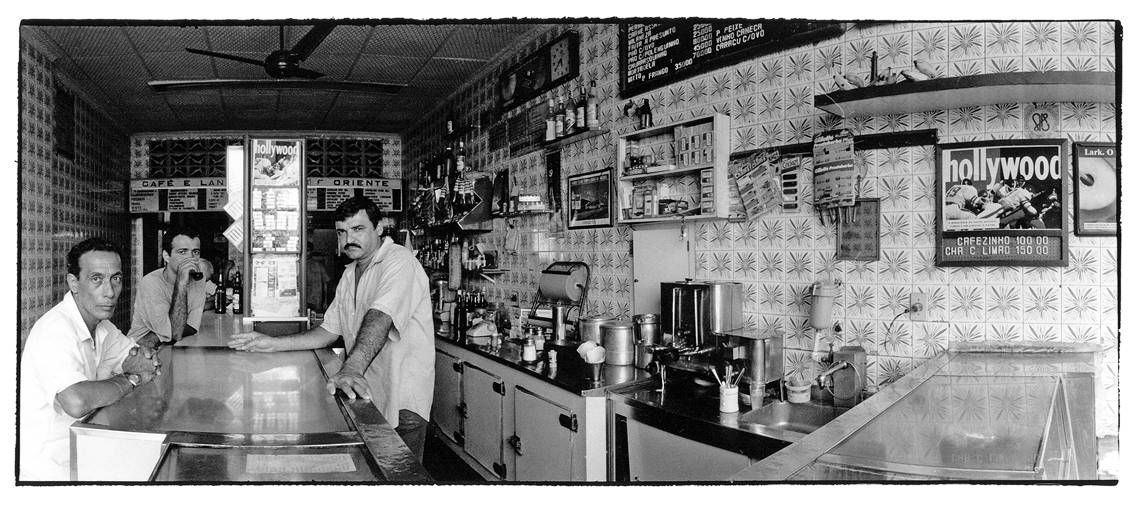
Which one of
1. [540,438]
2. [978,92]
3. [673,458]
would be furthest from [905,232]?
[540,438]

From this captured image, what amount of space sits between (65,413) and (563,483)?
1.68 m

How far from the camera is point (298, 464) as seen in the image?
176 cm

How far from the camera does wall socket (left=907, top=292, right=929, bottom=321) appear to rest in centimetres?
264

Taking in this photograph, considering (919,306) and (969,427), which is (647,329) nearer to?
(919,306)

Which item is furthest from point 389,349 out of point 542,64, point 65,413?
point 542,64

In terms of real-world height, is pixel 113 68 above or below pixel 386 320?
above

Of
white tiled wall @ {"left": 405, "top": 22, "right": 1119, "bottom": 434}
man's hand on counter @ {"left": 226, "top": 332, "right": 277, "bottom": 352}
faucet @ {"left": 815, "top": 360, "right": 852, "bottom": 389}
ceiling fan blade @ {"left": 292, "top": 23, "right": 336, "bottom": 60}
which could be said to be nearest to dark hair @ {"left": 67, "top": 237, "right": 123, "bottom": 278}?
man's hand on counter @ {"left": 226, "top": 332, "right": 277, "bottom": 352}

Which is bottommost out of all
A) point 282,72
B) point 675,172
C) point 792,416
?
point 792,416

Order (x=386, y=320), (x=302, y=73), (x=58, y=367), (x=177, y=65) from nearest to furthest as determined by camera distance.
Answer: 1. (x=58, y=367)
2. (x=386, y=320)
3. (x=302, y=73)
4. (x=177, y=65)

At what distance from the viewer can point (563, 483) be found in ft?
8.89

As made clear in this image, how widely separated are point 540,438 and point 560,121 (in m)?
1.95

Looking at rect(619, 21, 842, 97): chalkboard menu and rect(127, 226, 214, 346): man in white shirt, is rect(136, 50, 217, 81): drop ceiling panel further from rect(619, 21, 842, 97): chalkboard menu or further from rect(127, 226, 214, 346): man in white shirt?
rect(619, 21, 842, 97): chalkboard menu

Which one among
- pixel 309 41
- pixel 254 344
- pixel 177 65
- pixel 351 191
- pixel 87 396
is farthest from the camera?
pixel 351 191

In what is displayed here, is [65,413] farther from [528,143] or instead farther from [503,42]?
[503,42]
